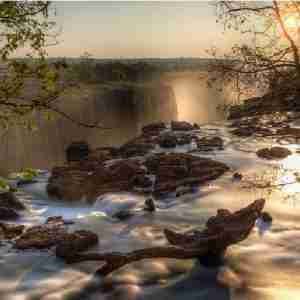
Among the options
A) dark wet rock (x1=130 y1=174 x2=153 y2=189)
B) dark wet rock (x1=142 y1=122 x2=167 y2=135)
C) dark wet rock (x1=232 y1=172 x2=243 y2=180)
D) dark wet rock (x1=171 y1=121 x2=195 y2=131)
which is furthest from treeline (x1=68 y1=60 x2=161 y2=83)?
dark wet rock (x1=232 y1=172 x2=243 y2=180)

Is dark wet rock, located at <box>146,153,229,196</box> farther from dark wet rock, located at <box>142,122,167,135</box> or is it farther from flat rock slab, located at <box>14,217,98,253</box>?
dark wet rock, located at <box>142,122,167,135</box>

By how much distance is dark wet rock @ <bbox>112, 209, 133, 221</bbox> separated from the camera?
1966 cm

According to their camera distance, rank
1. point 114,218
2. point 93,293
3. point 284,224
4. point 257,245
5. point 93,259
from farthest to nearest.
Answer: point 114,218 < point 284,224 < point 257,245 < point 93,259 < point 93,293

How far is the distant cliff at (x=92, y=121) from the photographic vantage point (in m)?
43.5

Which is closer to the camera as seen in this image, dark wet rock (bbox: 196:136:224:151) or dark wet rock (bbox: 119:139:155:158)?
dark wet rock (bbox: 119:139:155:158)

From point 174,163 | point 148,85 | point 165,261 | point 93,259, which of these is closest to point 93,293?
point 93,259

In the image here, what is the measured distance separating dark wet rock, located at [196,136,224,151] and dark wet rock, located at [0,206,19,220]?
1712 cm

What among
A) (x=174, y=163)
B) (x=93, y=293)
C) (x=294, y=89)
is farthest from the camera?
(x=174, y=163)

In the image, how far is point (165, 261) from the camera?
14062 millimetres

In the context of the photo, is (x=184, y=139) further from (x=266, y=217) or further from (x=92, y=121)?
(x=92, y=121)

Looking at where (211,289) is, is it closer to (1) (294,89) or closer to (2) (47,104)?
(1) (294,89)

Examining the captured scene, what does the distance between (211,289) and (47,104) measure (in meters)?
8.49

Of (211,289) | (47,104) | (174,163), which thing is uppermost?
(47,104)

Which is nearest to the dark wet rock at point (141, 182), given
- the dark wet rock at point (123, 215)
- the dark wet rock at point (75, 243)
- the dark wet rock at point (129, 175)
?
the dark wet rock at point (129, 175)
